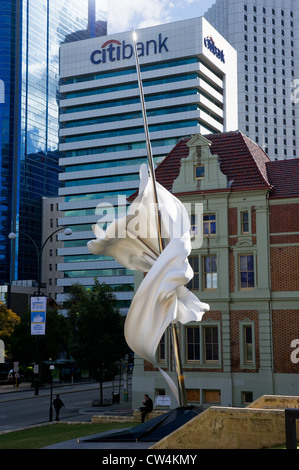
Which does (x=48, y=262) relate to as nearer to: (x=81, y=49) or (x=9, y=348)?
(x=81, y=49)

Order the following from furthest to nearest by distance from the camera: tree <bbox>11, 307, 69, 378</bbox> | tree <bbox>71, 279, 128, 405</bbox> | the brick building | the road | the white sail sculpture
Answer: tree <bbox>11, 307, 69, 378</bbox>
tree <bbox>71, 279, 128, 405</bbox>
the road
the brick building
the white sail sculpture

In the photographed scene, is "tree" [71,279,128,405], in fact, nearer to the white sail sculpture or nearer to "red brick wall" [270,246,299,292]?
"red brick wall" [270,246,299,292]

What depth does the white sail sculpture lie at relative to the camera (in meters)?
22.0

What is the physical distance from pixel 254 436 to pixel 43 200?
14504cm

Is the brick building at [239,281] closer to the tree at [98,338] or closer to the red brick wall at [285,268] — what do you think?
the red brick wall at [285,268]

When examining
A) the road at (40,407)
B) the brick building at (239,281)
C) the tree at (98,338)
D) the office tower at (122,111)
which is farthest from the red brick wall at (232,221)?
the office tower at (122,111)

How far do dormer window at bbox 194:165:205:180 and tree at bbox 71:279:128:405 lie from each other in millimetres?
13714

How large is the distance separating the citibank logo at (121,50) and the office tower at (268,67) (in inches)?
1610

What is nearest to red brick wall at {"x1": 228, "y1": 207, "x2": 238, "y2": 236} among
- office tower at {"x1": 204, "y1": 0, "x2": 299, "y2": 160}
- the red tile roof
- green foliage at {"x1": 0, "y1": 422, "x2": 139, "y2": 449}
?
the red tile roof

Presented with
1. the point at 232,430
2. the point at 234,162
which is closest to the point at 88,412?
the point at 234,162

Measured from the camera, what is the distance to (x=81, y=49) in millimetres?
128250

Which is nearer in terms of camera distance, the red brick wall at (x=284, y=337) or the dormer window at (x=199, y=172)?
the red brick wall at (x=284, y=337)

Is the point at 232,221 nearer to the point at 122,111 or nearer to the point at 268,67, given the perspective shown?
the point at 122,111

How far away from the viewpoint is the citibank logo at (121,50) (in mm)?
120750
